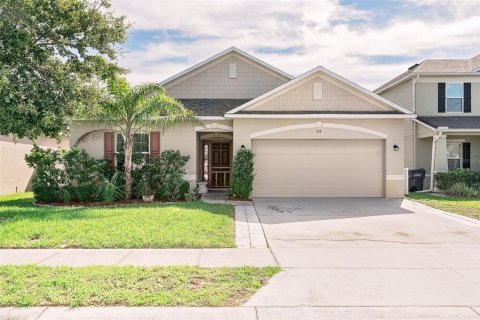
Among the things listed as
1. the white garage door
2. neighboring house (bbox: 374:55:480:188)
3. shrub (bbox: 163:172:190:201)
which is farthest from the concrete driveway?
Answer: neighboring house (bbox: 374:55:480:188)

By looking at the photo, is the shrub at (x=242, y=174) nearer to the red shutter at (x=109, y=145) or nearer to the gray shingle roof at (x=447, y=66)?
the red shutter at (x=109, y=145)

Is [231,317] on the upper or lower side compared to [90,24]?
lower

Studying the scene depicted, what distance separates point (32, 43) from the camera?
9930 mm

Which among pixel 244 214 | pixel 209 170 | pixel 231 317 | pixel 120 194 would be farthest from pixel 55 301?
pixel 209 170

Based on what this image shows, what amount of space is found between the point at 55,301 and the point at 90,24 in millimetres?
9013

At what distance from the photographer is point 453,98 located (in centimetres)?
1780

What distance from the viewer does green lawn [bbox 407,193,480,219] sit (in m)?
10.7

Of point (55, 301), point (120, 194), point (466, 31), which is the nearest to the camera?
point (55, 301)

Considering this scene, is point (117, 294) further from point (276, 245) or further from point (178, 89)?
point (178, 89)

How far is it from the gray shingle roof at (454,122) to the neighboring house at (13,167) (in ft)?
63.9

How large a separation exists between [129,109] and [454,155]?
15889 mm

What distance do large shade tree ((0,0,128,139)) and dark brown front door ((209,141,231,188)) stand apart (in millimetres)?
6605

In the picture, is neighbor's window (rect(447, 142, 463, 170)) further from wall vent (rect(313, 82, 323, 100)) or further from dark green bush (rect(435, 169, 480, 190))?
wall vent (rect(313, 82, 323, 100))

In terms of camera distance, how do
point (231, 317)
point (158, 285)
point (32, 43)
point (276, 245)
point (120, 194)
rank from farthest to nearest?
point (120, 194), point (32, 43), point (276, 245), point (158, 285), point (231, 317)
